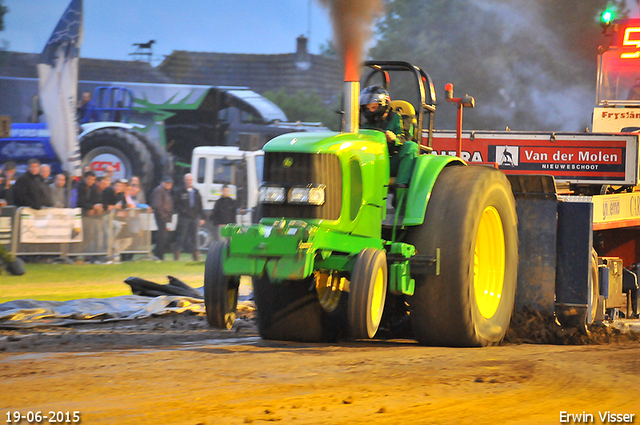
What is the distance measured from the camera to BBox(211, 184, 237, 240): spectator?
12.5m

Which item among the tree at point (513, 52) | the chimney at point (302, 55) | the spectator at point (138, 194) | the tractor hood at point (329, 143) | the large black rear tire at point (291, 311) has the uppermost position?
the tree at point (513, 52)

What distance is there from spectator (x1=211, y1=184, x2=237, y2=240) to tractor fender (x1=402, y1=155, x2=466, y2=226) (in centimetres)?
598

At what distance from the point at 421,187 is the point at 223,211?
6263mm

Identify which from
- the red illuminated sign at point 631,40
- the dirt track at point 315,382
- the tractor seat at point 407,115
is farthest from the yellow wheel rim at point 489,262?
the red illuminated sign at point 631,40

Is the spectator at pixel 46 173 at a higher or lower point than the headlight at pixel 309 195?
higher

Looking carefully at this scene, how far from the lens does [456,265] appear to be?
644 cm

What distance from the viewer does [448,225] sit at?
6.52m

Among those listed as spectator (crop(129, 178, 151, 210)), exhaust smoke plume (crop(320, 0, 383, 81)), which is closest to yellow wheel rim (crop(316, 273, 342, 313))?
exhaust smoke plume (crop(320, 0, 383, 81))

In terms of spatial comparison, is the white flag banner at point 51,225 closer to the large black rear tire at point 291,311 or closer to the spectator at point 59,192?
the spectator at point 59,192

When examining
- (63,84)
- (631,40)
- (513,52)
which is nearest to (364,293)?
(63,84)

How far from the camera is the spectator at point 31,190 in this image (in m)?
10.8

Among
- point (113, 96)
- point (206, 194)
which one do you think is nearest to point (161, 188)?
point (206, 194)

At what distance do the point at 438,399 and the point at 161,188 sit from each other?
810 centimetres

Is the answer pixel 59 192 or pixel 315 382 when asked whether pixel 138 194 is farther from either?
pixel 315 382
